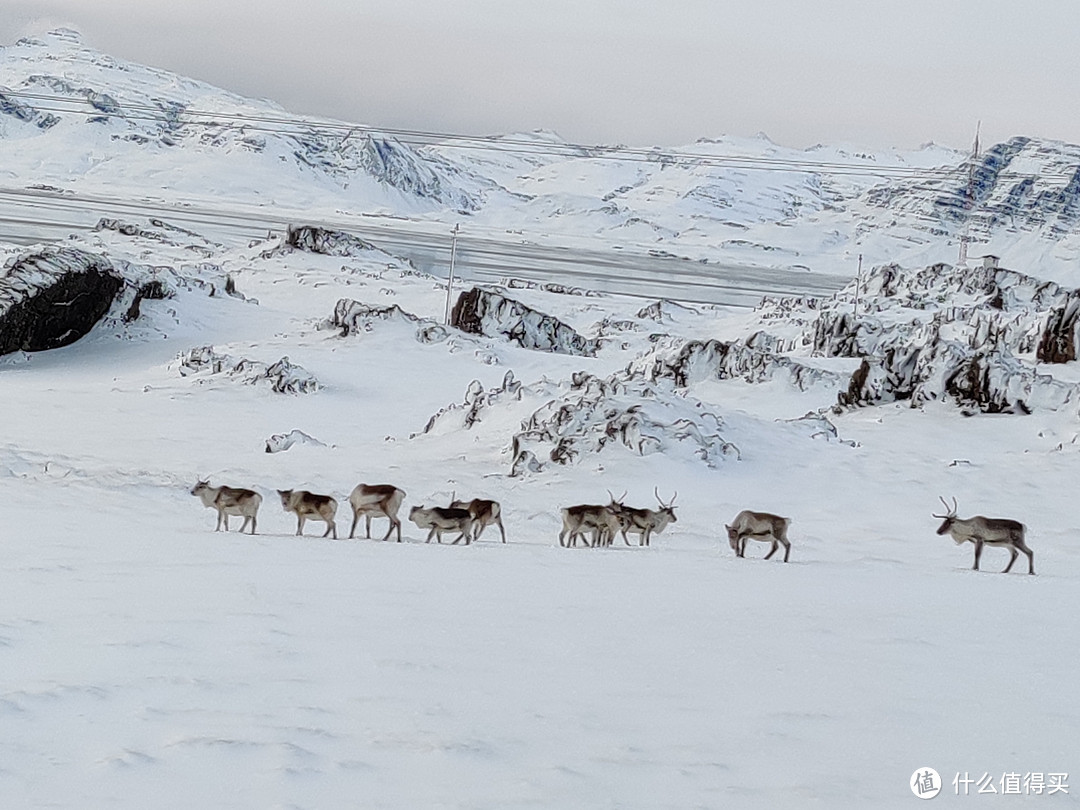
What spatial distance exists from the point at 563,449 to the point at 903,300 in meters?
36.1

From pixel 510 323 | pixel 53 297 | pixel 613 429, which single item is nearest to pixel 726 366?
pixel 510 323

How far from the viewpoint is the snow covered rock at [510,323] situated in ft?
133

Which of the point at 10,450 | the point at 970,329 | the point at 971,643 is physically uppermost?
the point at 970,329

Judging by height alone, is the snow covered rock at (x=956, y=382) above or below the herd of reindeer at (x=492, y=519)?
above

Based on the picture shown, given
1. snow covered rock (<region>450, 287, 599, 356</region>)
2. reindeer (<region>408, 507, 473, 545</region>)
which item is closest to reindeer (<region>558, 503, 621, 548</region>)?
reindeer (<region>408, 507, 473, 545</region>)

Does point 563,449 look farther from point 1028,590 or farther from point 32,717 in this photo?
point 32,717

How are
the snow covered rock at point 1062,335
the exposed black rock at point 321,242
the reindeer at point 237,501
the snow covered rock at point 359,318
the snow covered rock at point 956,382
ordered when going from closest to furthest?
the reindeer at point 237,501 < the snow covered rock at point 956,382 < the snow covered rock at point 1062,335 < the snow covered rock at point 359,318 < the exposed black rock at point 321,242

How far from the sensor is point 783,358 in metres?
31.2

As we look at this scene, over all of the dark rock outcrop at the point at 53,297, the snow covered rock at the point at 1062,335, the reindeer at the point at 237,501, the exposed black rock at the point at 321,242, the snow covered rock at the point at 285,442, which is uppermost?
the exposed black rock at the point at 321,242

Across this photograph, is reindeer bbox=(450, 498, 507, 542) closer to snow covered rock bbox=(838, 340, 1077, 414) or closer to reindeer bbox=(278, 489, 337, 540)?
reindeer bbox=(278, 489, 337, 540)

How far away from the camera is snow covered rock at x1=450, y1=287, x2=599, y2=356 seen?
40.7 metres

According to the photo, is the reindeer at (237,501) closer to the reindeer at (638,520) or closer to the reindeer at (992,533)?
the reindeer at (638,520)

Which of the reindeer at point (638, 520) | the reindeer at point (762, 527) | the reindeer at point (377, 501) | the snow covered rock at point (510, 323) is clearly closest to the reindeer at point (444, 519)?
the reindeer at point (377, 501)

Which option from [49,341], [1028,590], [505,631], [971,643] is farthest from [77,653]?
[49,341]
